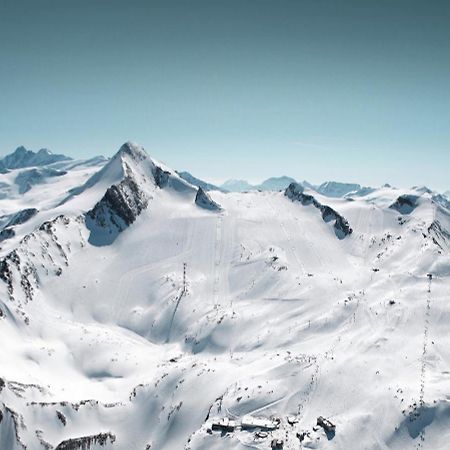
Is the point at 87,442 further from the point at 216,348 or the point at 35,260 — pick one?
the point at 35,260

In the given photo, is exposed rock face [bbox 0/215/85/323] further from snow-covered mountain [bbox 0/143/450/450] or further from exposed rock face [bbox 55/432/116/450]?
exposed rock face [bbox 55/432/116/450]

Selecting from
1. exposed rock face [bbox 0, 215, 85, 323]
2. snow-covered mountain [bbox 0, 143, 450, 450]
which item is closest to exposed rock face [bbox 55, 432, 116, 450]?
snow-covered mountain [bbox 0, 143, 450, 450]

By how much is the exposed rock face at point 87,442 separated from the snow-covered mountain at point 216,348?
0.81ft

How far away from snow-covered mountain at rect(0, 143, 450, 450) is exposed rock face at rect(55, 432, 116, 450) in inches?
9.8

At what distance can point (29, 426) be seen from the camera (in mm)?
90125

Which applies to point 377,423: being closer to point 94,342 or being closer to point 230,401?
point 230,401

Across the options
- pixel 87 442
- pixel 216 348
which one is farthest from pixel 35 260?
pixel 87 442

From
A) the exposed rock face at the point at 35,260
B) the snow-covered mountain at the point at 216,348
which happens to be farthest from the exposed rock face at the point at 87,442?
the exposed rock face at the point at 35,260

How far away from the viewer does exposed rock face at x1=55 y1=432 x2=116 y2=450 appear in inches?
3509

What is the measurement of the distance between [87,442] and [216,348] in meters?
48.4

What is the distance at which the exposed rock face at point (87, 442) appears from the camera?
89.1 meters

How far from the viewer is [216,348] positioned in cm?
13075

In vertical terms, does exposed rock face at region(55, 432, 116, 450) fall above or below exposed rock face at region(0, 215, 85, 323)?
below

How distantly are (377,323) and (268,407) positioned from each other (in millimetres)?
52374
